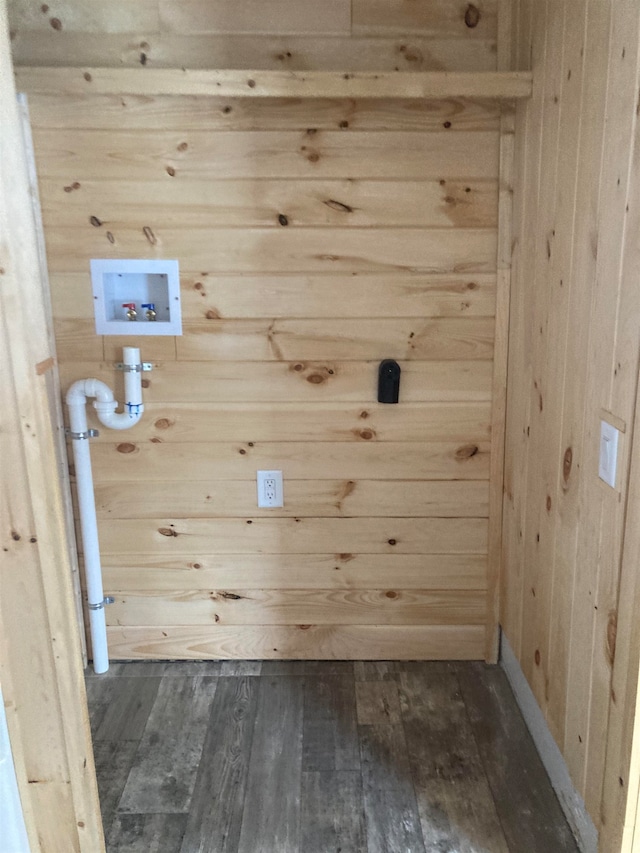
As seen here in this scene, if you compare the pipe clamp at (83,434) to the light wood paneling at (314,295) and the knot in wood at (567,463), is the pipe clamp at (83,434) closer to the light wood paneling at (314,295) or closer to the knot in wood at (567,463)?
the light wood paneling at (314,295)

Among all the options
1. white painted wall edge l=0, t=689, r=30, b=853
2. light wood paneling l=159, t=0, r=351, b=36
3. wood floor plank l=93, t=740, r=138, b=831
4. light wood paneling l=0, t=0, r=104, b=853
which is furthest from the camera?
light wood paneling l=159, t=0, r=351, b=36

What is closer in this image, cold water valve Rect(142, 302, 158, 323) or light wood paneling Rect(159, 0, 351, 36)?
light wood paneling Rect(159, 0, 351, 36)

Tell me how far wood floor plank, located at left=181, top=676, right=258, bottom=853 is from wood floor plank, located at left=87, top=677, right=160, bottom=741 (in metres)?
0.21

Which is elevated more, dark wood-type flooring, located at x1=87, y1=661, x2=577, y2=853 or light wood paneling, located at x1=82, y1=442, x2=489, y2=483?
light wood paneling, located at x1=82, y1=442, x2=489, y2=483

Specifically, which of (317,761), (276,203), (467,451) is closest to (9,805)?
(317,761)

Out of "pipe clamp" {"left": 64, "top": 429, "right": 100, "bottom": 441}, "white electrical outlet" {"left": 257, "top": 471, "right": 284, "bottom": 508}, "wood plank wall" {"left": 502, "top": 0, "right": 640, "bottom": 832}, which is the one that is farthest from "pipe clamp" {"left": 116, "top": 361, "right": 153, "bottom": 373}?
"wood plank wall" {"left": 502, "top": 0, "right": 640, "bottom": 832}

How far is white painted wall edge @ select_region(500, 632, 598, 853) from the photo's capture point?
1.54 metres

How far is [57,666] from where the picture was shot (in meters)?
1.31

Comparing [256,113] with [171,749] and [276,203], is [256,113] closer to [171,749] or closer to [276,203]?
[276,203]

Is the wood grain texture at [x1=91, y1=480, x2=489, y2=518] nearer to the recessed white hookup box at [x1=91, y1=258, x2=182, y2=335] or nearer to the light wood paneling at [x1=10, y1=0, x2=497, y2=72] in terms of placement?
the recessed white hookup box at [x1=91, y1=258, x2=182, y2=335]

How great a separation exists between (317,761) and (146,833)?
473 mm

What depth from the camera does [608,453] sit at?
52.9 inches

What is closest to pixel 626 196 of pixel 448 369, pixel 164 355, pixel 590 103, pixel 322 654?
pixel 590 103

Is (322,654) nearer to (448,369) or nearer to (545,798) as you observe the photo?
(545,798)
